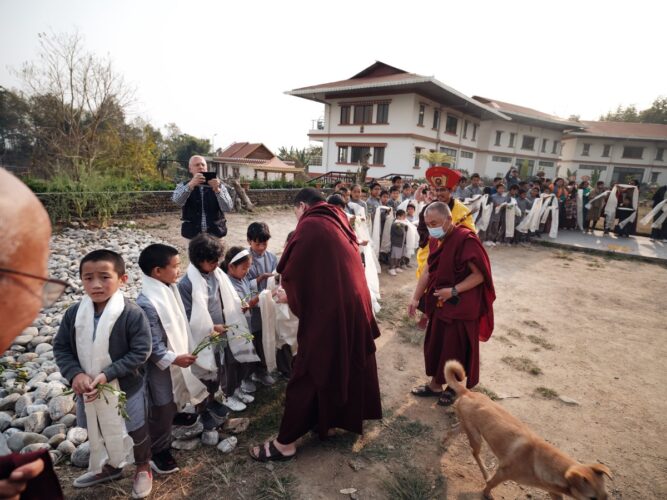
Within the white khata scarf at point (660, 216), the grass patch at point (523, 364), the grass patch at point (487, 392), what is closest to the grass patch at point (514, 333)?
the grass patch at point (523, 364)

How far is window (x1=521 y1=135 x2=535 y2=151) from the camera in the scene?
1306 inches

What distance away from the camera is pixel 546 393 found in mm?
3537

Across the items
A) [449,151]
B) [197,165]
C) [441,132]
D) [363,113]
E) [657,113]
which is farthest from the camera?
[657,113]

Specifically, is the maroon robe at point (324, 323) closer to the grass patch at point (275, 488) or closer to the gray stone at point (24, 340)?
the grass patch at point (275, 488)

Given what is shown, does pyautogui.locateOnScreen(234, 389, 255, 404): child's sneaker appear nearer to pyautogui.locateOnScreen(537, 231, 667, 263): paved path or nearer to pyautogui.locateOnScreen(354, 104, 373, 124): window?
pyautogui.locateOnScreen(537, 231, 667, 263): paved path

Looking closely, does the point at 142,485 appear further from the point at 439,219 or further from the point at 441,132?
the point at 441,132

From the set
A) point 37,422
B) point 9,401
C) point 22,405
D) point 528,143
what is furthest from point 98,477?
point 528,143

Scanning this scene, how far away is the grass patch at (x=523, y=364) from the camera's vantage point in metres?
3.96

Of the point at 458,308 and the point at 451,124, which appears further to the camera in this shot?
the point at 451,124

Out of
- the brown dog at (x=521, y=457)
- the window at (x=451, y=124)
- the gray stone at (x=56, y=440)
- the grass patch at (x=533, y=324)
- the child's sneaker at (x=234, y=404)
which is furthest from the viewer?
the window at (x=451, y=124)

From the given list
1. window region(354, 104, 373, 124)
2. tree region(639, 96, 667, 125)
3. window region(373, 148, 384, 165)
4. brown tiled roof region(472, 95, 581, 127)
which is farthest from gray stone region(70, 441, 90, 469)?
tree region(639, 96, 667, 125)

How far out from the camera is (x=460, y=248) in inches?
120

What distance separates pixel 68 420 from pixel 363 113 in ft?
83.7

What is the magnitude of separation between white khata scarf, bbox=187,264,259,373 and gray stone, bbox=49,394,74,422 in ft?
4.04
